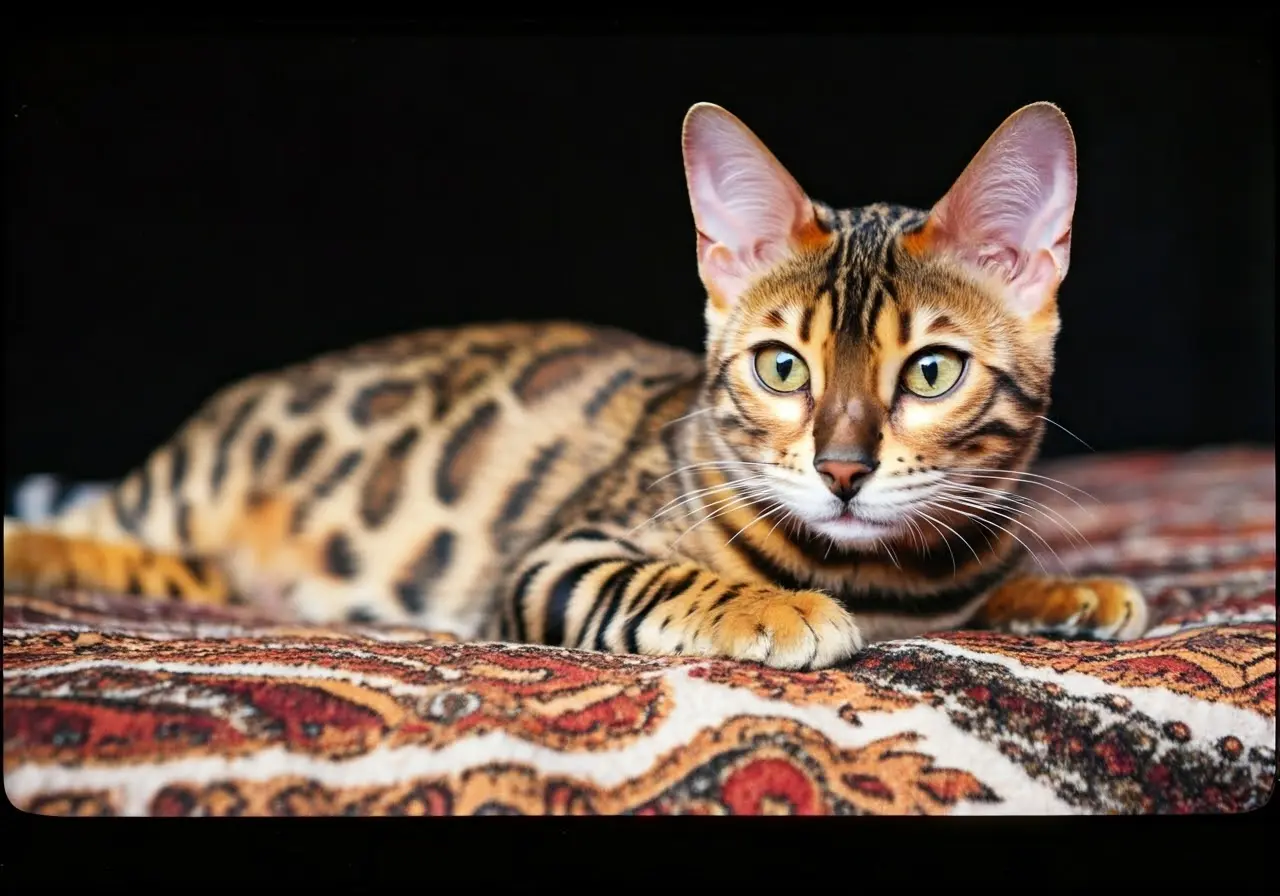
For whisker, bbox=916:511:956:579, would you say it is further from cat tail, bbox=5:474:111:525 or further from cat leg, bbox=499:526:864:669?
cat tail, bbox=5:474:111:525

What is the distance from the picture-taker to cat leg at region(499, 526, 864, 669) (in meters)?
1.07

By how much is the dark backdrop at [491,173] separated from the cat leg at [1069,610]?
0.24 meters

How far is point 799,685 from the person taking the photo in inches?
40.3

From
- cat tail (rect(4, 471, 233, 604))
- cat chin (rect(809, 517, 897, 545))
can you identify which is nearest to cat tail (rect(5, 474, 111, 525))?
cat tail (rect(4, 471, 233, 604))

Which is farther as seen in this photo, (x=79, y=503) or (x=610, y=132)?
(x=79, y=503)

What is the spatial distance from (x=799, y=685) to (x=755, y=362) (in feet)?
1.18

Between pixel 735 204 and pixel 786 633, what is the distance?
49 cm

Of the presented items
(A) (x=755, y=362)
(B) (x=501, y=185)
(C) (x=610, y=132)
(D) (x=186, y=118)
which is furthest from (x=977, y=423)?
(D) (x=186, y=118)

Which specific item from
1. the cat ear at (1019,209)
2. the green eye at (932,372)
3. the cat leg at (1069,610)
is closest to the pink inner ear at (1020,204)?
the cat ear at (1019,209)

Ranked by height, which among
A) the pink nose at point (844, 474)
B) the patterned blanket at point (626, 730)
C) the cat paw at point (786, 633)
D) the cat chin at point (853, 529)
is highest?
the pink nose at point (844, 474)

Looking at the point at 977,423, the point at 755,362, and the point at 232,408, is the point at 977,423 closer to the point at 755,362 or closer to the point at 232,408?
the point at 755,362

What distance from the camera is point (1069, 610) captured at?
1.33 m

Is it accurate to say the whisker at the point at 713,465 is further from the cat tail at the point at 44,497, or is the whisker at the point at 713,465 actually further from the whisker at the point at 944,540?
the cat tail at the point at 44,497

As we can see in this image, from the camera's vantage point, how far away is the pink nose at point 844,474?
3.45 ft
